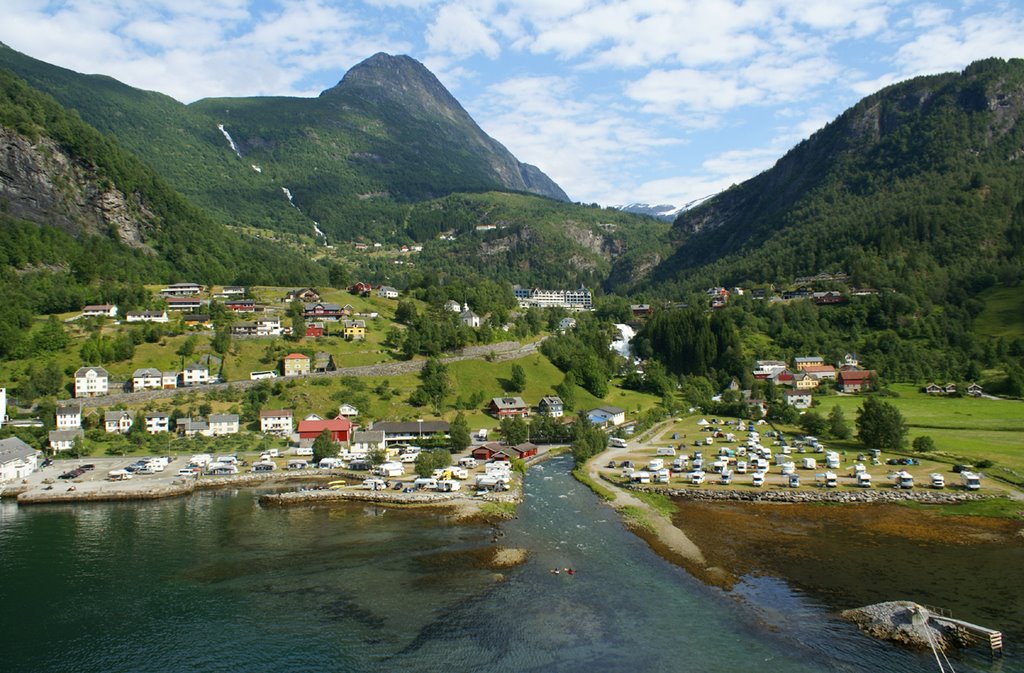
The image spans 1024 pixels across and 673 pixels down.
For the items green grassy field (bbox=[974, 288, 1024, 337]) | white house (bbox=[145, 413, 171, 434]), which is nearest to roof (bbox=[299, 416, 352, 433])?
white house (bbox=[145, 413, 171, 434])

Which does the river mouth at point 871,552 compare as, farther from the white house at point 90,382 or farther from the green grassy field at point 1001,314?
the green grassy field at point 1001,314

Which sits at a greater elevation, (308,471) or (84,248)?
(84,248)

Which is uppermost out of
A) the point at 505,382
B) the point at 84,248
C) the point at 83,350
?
the point at 84,248

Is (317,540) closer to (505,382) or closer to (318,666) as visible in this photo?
(318,666)

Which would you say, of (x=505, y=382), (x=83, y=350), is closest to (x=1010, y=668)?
(x=505, y=382)

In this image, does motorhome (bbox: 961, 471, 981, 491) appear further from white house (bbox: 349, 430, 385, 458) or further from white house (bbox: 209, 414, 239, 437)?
white house (bbox: 209, 414, 239, 437)
